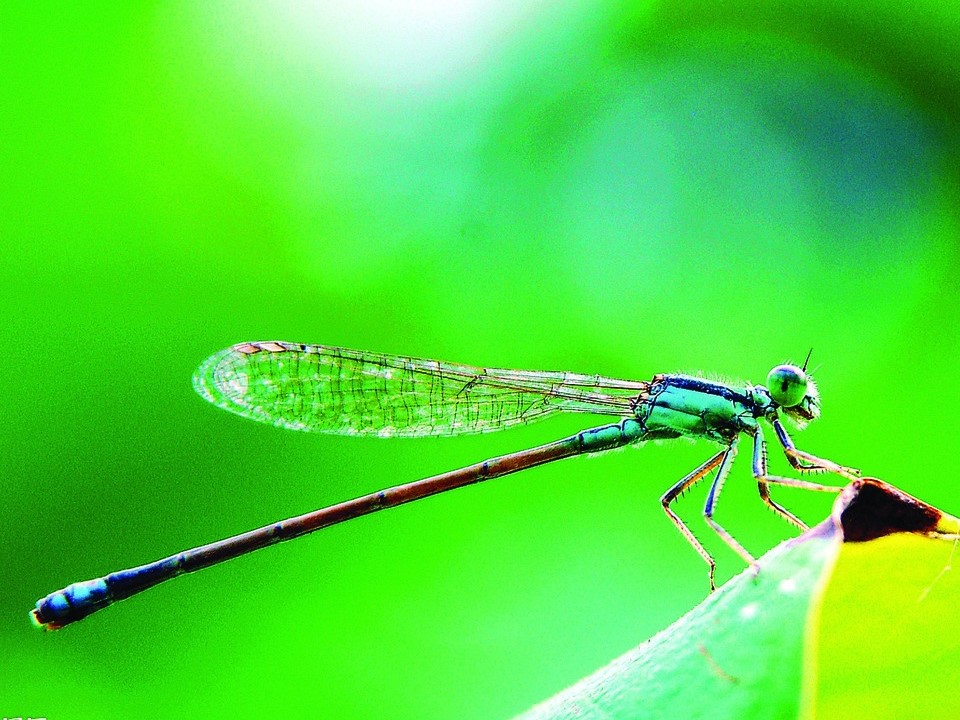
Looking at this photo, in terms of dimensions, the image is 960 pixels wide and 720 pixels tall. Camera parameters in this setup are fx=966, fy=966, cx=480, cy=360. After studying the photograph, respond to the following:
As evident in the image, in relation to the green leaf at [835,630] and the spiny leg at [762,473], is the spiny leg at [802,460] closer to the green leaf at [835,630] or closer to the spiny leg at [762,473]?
the spiny leg at [762,473]

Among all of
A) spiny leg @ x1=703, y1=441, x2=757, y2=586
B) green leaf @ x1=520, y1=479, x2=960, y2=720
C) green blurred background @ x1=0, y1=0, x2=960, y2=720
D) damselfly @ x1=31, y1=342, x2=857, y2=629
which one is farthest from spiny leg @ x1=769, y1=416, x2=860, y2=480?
green leaf @ x1=520, y1=479, x2=960, y2=720

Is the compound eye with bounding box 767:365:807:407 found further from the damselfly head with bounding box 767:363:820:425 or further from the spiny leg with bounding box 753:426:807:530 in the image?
the spiny leg with bounding box 753:426:807:530

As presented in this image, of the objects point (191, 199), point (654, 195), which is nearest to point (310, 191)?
point (191, 199)

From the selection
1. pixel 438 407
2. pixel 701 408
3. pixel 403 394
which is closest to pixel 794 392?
pixel 701 408

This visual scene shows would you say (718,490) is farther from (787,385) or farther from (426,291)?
(426,291)

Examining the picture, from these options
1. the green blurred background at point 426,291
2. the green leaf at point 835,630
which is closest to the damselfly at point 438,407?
the green blurred background at point 426,291

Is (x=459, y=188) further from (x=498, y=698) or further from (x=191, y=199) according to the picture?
(x=498, y=698)

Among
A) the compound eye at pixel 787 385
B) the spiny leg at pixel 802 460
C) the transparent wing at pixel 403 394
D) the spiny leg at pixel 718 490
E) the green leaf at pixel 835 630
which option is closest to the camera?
the green leaf at pixel 835 630
